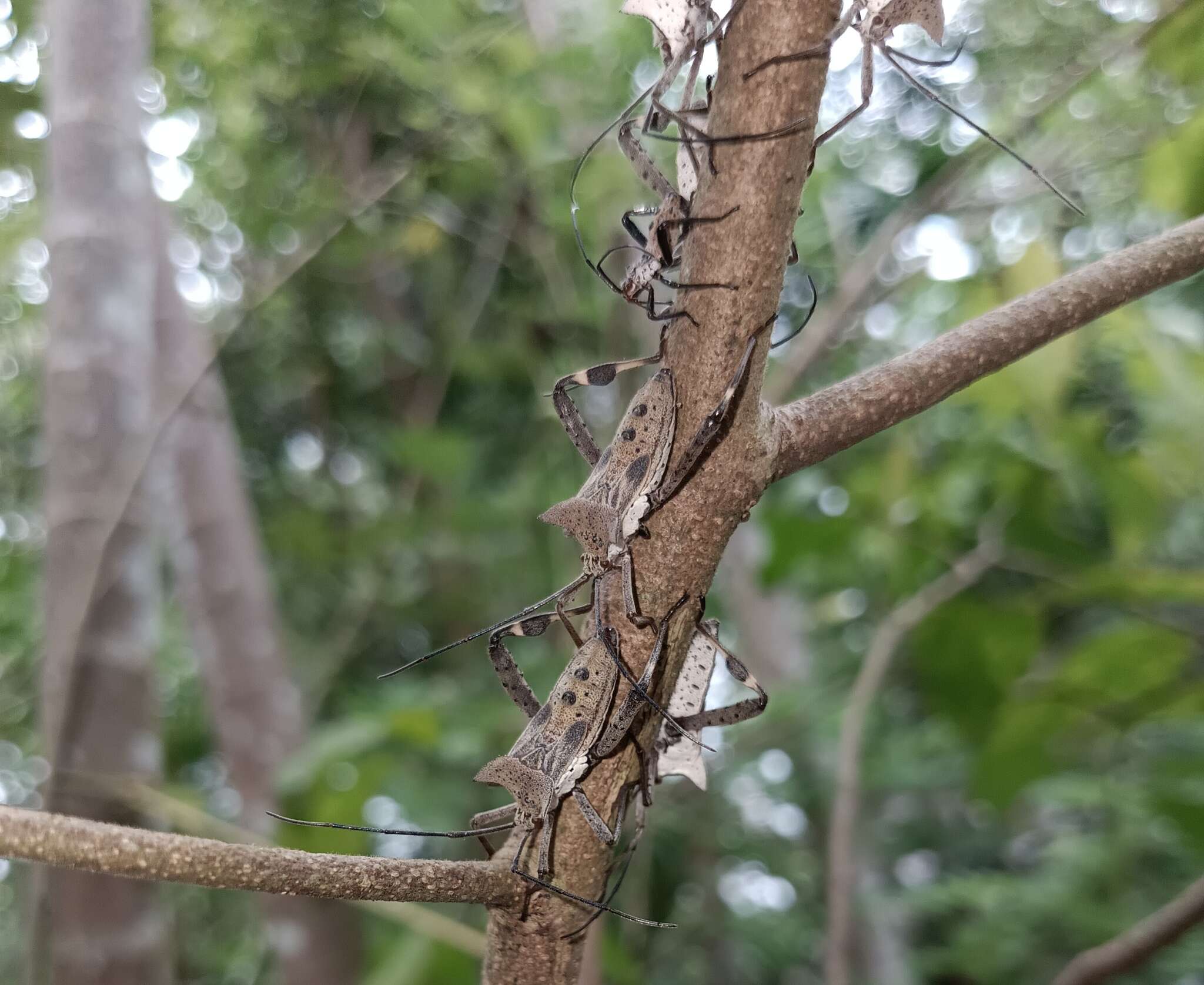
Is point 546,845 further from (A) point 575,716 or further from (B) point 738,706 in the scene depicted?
(B) point 738,706

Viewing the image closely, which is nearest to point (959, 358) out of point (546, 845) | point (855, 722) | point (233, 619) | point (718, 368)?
point (718, 368)

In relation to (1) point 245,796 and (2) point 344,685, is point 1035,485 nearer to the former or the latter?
(1) point 245,796

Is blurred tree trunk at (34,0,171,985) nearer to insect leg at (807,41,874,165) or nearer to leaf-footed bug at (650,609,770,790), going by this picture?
leaf-footed bug at (650,609,770,790)

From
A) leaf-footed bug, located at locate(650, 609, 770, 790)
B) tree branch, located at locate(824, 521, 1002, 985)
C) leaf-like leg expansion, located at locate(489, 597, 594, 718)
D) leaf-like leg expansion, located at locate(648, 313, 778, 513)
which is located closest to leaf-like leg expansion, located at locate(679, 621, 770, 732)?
leaf-footed bug, located at locate(650, 609, 770, 790)

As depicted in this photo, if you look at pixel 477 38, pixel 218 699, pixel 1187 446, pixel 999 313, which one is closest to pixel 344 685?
pixel 218 699

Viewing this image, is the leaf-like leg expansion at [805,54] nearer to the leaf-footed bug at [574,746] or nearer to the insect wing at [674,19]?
the insect wing at [674,19]

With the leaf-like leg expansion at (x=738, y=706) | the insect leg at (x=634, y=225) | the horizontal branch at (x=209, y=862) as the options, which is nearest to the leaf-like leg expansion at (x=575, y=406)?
the insect leg at (x=634, y=225)
